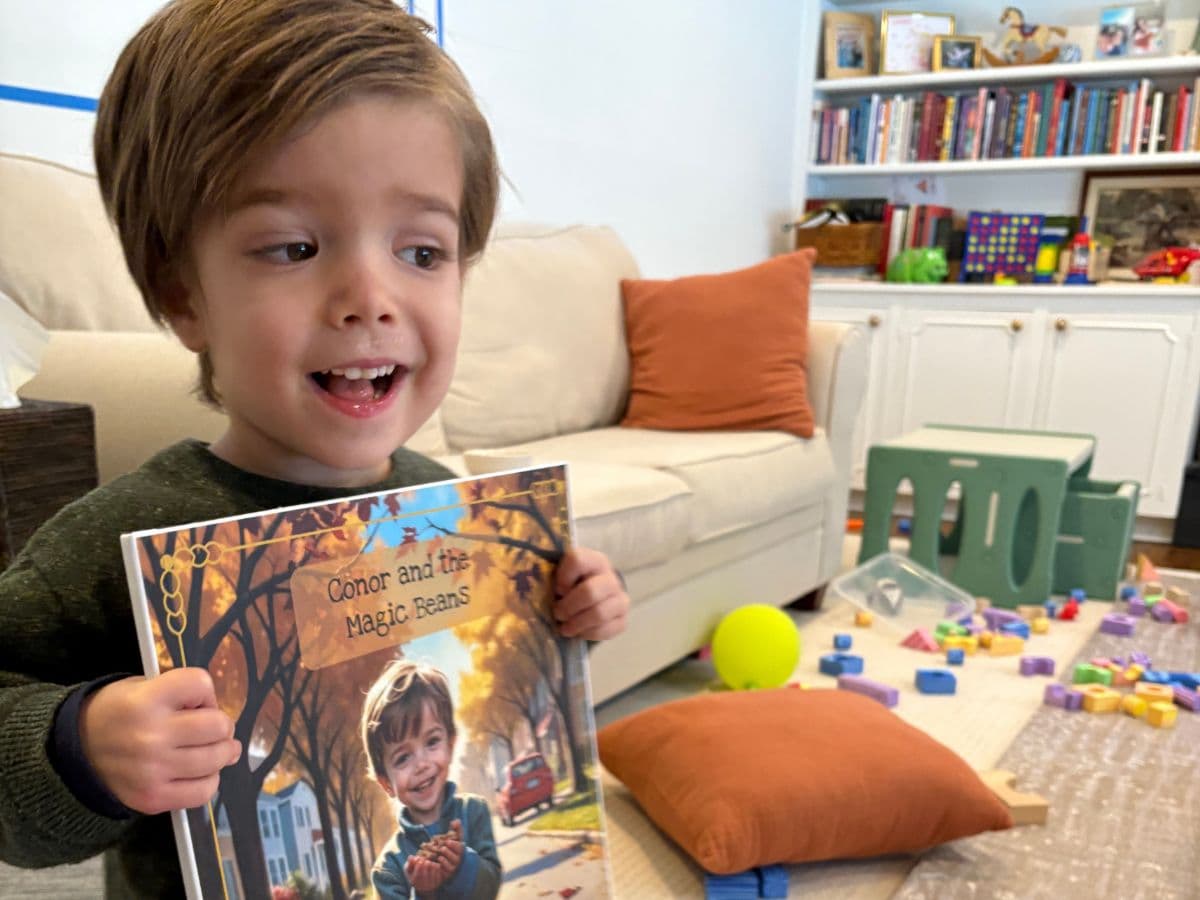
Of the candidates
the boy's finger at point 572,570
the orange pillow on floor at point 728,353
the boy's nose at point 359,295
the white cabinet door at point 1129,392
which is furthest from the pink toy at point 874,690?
the white cabinet door at point 1129,392

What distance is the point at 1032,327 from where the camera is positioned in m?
3.27

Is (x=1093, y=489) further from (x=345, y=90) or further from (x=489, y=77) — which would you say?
(x=345, y=90)

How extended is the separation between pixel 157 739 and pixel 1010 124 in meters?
3.64

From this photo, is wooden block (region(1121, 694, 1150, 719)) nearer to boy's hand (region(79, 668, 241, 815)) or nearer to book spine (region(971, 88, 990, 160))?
boy's hand (region(79, 668, 241, 815))

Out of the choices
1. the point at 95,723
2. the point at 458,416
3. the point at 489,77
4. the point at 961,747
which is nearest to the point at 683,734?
the point at 961,747

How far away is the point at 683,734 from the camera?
50.6 inches

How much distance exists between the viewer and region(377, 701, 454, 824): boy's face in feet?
2.00

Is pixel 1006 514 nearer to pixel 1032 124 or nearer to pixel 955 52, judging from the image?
pixel 1032 124

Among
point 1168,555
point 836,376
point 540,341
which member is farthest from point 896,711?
point 1168,555

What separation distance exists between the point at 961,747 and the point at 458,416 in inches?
40.9

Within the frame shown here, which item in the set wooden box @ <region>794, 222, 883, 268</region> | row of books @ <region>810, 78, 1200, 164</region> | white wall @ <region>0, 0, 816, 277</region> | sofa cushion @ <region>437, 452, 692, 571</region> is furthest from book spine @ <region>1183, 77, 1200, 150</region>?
sofa cushion @ <region>437, 452, 692, 571</region>

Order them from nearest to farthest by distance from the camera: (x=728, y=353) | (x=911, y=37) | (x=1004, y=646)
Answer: (x=1004, y=646) → (x=728, y=353) → (x=911, y=37)

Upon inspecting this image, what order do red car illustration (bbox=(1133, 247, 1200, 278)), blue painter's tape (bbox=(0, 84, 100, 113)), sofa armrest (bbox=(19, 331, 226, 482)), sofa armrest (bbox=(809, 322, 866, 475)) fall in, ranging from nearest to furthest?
1. sofa armrest (bbox=(19, 331, 226, 482))
2. blue painter's tape (bbox=(0, 84, 100, 113))
3. sofa armrest (bbox=(809, 322, 866, 475))
4. red car illustration (bbox=(1133, 247, 1200, 278))

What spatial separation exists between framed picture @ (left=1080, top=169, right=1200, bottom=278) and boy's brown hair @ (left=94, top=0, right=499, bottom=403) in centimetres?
337
